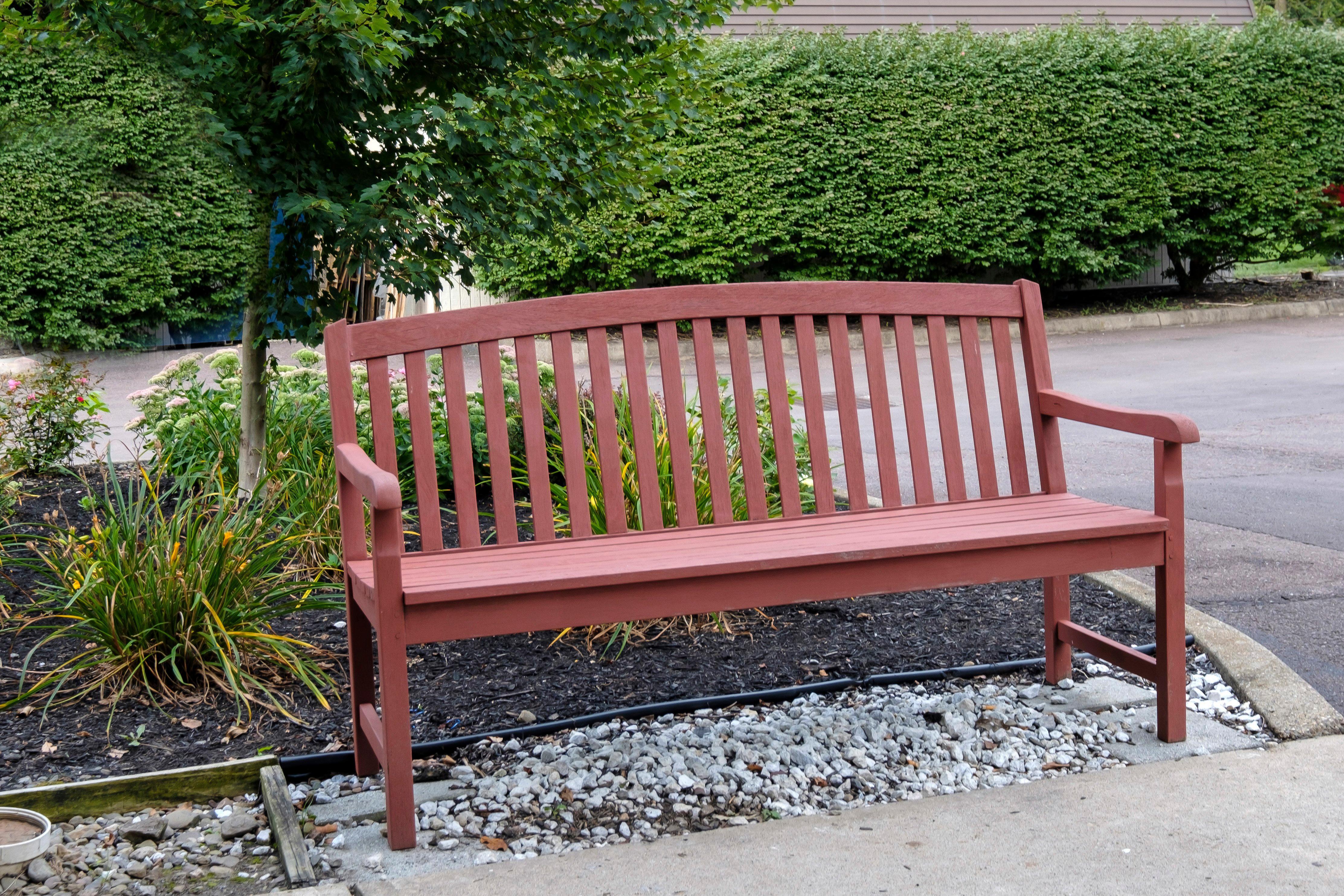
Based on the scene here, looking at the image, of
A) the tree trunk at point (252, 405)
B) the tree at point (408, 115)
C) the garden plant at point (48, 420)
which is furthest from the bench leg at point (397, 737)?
the garden plant at point (48, 420)

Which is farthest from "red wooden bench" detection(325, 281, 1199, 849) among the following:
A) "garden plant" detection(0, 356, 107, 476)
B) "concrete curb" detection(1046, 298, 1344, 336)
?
"concrete curb" detection(1046, 298, 1344, 336)

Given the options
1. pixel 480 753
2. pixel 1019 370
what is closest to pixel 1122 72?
pixel 1019 370

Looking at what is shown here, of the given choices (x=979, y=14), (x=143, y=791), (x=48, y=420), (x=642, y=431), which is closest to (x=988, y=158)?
(x=979, y=14)

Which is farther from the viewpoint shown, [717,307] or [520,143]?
[520,143]

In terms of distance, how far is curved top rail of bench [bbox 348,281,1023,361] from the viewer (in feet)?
9.66

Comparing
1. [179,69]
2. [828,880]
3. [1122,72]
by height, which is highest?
[1122,72]

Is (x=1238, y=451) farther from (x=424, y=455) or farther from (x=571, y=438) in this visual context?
(x=424, y=455)

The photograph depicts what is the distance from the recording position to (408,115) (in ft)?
12.6

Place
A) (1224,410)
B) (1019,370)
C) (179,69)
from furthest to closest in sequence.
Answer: (1019,370) < (1224,410) < (179,69)

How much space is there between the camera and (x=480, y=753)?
2916 mm

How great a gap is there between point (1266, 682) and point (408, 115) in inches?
118

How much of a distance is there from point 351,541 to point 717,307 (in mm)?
1120

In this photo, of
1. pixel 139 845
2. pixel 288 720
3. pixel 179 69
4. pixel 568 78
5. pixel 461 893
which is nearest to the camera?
pixel 461 893

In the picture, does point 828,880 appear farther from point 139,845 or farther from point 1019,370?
point 1019,370
